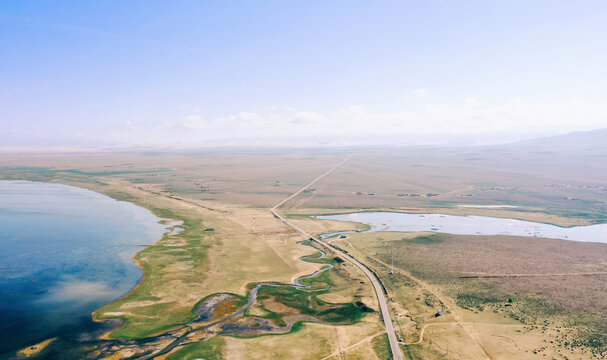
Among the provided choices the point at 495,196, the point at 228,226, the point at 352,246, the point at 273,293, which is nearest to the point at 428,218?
the point at 352,246

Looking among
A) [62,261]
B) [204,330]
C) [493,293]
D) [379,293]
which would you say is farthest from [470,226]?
[62,261]

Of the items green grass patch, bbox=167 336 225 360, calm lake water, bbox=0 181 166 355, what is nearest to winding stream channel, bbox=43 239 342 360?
green grass patch, bbox=167 336 225 360

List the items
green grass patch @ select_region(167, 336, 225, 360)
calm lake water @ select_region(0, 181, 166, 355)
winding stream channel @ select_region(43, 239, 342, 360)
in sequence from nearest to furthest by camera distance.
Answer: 1. green grass patch @ select_region(167, 336, 225, 360)
2. winding stream channel @ select_region(43, 239, 342, 360)
3. calm lake water @ select_region(0, 181, 166, 355)

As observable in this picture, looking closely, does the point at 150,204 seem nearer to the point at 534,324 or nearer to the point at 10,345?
the point at 10,345

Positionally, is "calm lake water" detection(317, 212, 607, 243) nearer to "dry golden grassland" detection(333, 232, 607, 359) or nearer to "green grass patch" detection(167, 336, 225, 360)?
"dry golden grassland" detection(333, 232, 607, 359)

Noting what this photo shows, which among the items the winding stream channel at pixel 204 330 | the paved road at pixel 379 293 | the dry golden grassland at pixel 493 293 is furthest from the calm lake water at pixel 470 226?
the winding stream channel at pixel 204 330

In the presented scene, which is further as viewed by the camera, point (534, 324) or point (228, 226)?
point (228, 226)
